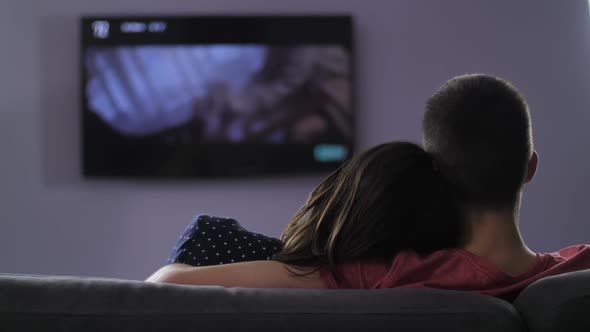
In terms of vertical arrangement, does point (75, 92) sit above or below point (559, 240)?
above

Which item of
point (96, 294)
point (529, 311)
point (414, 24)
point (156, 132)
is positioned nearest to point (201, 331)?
point (96, 294)

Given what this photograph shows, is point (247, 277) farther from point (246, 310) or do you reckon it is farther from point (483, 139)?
point (483, 139)

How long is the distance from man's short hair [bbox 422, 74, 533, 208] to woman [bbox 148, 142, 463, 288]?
4cm

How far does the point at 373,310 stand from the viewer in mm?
779

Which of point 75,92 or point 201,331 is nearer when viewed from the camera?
Result: point 201,331

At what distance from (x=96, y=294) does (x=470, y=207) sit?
0.67m

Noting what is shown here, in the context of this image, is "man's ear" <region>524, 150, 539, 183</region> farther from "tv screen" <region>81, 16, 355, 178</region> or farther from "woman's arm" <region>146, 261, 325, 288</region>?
"tv screen" <region>81, 16, 355, 178</region>

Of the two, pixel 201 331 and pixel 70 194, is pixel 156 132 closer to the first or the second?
pixel 70 194

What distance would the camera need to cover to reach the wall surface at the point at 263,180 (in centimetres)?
361

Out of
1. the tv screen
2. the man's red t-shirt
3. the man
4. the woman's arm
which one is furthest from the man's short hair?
the tv screen

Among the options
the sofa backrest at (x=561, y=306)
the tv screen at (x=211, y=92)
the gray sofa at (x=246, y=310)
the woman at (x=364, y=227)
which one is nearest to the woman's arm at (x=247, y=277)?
the woman at (x=364, y=227)

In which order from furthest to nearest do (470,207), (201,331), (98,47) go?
1. (98,47)
2. (470,207)
3. (201,331)

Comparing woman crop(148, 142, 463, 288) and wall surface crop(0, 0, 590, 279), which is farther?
wall surface crop(0, 0, 590, 279)

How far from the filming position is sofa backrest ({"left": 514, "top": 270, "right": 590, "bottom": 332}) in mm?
760
